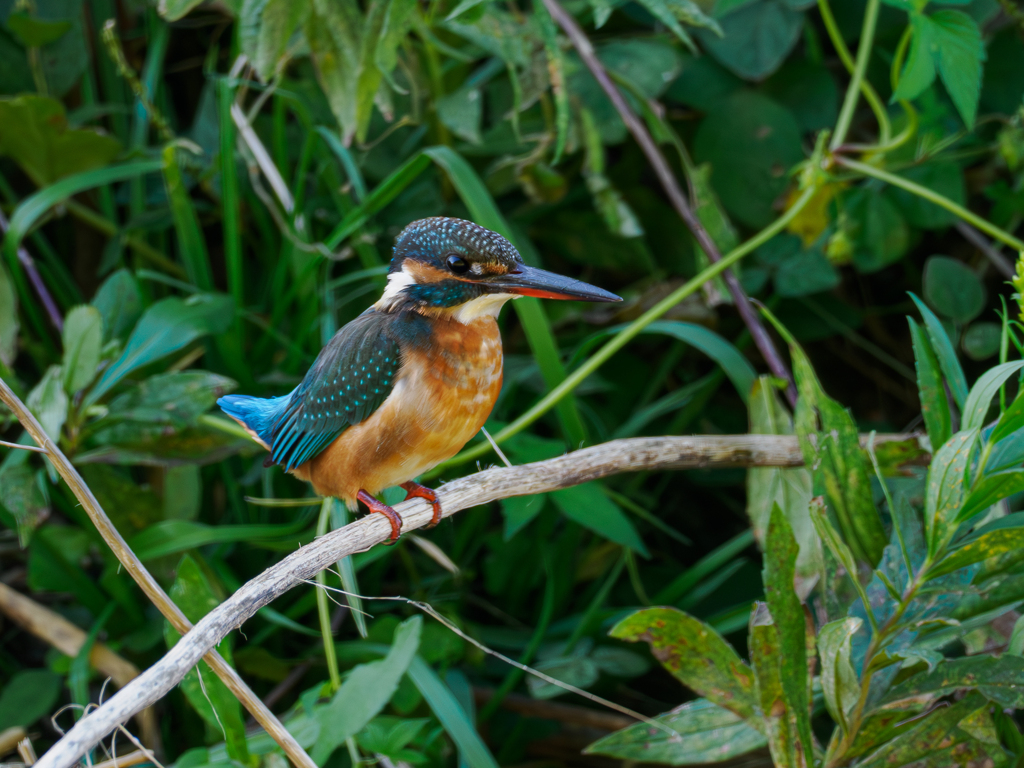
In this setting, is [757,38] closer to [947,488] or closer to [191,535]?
[947,488]

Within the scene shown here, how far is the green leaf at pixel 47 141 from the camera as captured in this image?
→ 2107 millimetres

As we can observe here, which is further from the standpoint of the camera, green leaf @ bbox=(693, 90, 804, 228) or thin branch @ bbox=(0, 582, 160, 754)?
green leaf @ bbox=(693, 90, 804, 228)

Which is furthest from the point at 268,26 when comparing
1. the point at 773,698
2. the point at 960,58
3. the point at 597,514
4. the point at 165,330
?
the point at 773,698

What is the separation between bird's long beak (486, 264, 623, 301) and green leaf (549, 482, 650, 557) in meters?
0.59

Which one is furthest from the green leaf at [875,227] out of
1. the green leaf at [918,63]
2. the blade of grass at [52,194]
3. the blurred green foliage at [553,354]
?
the blade of grass at [52,194]

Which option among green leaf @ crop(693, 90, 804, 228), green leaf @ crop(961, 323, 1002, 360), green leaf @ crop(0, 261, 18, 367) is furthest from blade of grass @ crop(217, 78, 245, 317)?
green leaf @ crop(961, 323, 1002, 360)

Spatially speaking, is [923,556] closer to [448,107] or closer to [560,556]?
[560,556]

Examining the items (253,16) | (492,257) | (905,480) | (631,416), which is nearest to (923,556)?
(905,480)

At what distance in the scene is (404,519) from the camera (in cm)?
141

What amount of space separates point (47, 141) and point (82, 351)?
2.43 ft

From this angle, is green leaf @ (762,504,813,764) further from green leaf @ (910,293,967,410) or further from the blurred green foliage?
green leaf @ (910,293,967,410)

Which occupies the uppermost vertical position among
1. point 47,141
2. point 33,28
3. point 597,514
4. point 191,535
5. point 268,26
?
point 33,28

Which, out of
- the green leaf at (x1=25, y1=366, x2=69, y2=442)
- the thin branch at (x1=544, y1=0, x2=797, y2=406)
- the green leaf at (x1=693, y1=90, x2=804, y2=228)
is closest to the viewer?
the green leaf at (x1=25, y1=366, x2=69, y2=442)

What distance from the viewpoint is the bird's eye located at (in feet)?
4.46
